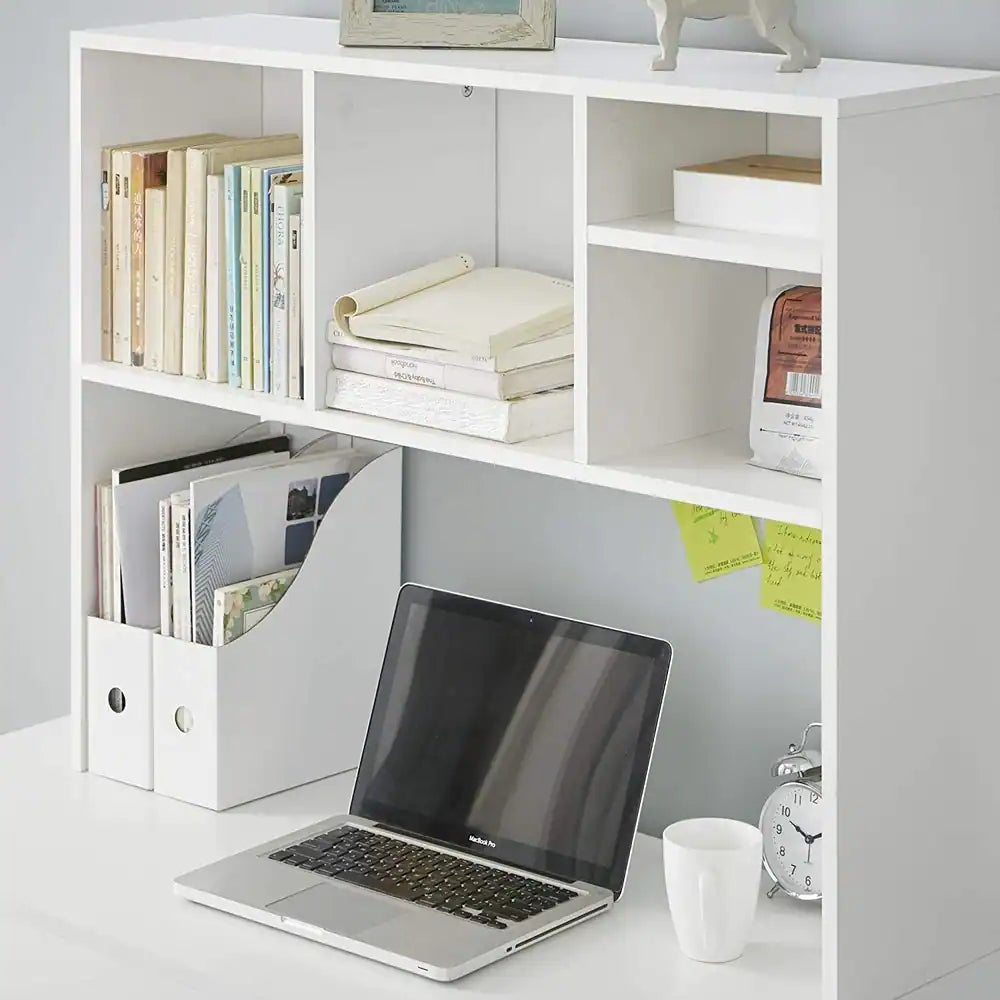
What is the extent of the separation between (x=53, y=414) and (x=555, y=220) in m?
0.89

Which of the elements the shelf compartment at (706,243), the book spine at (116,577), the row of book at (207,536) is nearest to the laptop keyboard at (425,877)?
the row of book at (207,536)

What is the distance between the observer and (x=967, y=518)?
1.43 m

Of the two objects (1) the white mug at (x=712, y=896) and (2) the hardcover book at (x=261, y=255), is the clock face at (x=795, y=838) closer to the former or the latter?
(1) the white mug at (x=712, y=896)

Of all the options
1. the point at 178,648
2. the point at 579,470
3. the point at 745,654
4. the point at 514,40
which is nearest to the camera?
the point at 579,470

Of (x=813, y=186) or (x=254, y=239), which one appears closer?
(x=813, y=186)

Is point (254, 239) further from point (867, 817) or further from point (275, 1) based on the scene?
point (867, 817)

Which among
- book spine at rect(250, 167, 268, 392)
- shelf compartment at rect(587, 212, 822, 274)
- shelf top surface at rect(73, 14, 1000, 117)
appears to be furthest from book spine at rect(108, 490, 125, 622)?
shelf compartment at rect(587, 212, 822, 274)

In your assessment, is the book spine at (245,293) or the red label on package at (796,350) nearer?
the red label on package at (796,350)

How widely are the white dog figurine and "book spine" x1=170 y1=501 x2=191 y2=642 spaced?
0.71 metres

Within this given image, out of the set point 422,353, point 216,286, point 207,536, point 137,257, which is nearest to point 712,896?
point 422,353

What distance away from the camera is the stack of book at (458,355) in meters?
1.56

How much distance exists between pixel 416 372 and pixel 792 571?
0.39 m

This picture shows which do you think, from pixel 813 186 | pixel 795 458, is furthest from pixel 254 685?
pixel 813 186

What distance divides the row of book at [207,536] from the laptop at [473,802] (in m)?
0.16
